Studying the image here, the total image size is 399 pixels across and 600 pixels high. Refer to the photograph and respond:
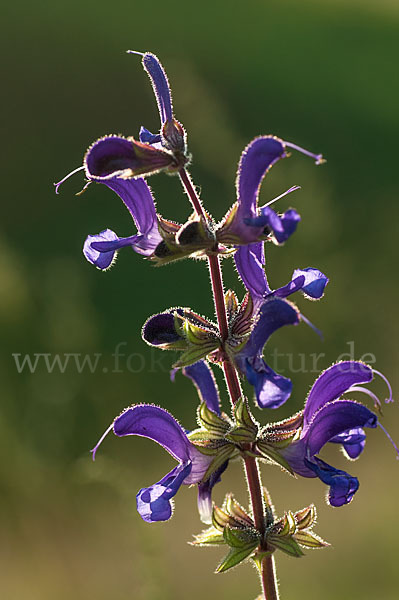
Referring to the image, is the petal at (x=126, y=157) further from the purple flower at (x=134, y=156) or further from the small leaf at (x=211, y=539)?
the small leaf at (x=211, y=539)

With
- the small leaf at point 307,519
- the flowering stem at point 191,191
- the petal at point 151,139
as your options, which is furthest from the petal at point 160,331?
the small leaf at point 307,519

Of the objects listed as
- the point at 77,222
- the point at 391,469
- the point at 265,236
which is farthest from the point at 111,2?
the point at 265,236

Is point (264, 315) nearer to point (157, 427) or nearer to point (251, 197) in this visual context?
point (251, 197)

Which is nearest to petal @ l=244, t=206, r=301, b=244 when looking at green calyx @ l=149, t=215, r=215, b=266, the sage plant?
the sage plant

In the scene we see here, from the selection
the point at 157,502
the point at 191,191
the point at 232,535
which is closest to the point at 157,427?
the point at 157,502

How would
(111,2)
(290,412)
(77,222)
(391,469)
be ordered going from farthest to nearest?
(111,2) → (77,222) → (290,412) → (391,469)

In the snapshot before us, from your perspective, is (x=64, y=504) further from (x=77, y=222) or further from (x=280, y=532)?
(x=77, y=222)
